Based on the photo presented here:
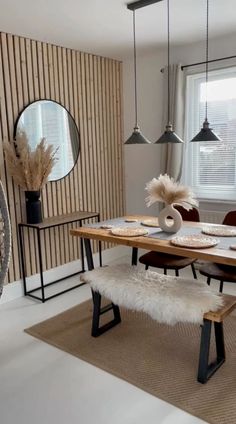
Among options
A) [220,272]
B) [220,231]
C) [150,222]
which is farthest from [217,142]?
[220,272]

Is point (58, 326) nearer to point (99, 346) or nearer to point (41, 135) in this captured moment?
point (99, 346)

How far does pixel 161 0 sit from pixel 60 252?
103 inches

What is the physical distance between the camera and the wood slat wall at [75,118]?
3338 mm

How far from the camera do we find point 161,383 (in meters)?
2.15

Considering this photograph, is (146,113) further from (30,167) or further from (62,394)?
(62,394)

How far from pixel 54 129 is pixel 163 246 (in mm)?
2038

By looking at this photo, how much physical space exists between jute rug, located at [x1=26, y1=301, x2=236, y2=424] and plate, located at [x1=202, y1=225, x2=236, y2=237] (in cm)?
79

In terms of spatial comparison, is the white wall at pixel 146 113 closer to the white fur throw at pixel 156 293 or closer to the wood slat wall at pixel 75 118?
the wood slat wall at pixel 75 118

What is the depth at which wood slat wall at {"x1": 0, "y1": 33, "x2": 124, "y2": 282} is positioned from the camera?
3338 millimetres

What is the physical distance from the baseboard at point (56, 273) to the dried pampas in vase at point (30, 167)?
26.5 inches

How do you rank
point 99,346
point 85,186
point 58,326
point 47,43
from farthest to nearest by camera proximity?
point 85,186, point 47,43, point 58,326, point 99,346

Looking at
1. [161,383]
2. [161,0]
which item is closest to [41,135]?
[161,0]

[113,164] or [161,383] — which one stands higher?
[113,164]

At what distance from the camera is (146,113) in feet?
14.4
